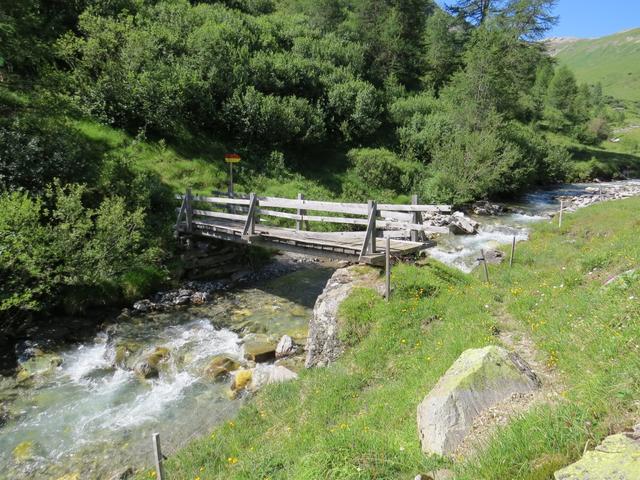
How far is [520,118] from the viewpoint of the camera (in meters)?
52.3

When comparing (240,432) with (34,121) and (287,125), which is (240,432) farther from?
(287,125)

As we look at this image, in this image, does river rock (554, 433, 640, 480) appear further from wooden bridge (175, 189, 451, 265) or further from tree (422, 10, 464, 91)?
tree (422, 10, 464, 91)

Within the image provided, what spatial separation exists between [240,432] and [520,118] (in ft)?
186

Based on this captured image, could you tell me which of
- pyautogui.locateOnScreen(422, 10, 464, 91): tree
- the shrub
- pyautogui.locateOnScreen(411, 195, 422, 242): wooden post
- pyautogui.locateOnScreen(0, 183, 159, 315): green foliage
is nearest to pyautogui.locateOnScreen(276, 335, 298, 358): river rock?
pyautogui.locateOnScreen(411, 195, 422, 242): wooden post

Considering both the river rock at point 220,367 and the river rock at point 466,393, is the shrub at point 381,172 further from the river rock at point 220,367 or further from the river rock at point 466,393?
the river rock at point 466,393

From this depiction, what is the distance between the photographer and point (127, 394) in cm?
999

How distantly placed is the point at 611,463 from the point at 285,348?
9696 millimetres

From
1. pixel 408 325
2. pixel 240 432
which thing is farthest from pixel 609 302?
pixel 240 432

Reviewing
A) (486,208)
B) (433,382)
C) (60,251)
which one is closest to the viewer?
A: (433,382)

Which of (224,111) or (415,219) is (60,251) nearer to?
(415,219)

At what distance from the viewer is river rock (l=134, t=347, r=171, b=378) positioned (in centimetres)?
1069

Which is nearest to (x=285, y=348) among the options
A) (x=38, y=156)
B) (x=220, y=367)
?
(x=220, y=367)

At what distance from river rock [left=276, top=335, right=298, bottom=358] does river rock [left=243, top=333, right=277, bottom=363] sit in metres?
0.17

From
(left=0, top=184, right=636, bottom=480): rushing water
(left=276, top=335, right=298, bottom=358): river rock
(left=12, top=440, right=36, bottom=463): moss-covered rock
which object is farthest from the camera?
(left=276, top=335, right=298, bottom=358): river rock
